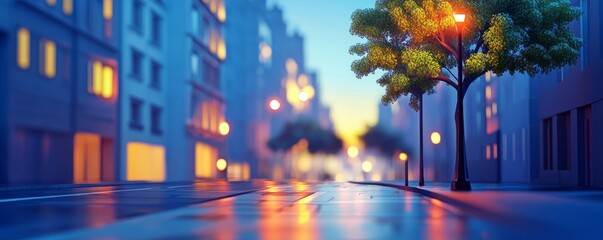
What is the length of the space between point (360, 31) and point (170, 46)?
3400cm

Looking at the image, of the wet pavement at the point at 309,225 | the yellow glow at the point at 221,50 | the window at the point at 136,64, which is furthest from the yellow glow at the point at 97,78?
the wet pavement at the point at 309,225

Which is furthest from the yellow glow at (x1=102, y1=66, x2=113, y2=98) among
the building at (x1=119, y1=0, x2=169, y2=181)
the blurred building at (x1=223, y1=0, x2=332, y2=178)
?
the blurred building at (x1=223, y1=0, x2=332, y2=178)

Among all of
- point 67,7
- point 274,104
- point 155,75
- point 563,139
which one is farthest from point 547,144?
point 155,75

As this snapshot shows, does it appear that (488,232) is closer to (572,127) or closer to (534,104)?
(572,127)

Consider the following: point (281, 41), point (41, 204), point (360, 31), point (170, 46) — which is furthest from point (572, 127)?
point (281, 41)

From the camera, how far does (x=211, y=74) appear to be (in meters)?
68.6

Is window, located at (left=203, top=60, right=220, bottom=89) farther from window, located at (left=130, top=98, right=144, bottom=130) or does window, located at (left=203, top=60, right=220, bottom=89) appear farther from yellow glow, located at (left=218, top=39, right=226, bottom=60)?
window, located at (left=130, top=98, right=144, bottom=130)

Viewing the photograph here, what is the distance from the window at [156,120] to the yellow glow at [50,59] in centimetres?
1687

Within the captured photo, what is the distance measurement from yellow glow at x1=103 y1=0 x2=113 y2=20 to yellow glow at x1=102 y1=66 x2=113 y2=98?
277 centimetres

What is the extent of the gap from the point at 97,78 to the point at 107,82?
1.82 m

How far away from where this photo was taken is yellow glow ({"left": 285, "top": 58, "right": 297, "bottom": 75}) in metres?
144

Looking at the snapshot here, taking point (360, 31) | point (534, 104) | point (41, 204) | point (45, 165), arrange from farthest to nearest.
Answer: point (534, 104) → point (45, 165) → point (360, 31) → point (41, 204)

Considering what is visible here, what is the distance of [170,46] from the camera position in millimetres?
58656

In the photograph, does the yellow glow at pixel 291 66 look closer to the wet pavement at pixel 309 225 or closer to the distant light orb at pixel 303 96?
the distant light orb at pixel 303 96
